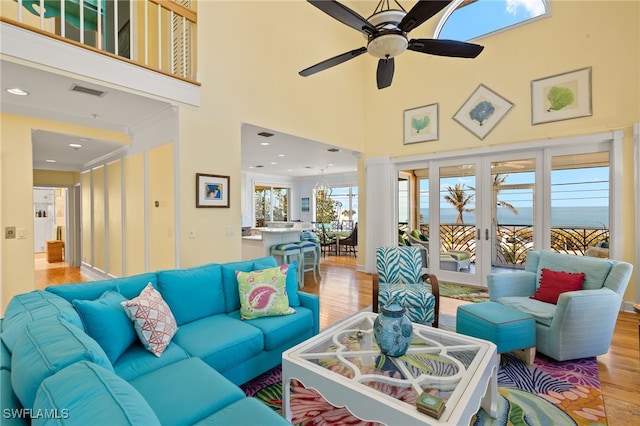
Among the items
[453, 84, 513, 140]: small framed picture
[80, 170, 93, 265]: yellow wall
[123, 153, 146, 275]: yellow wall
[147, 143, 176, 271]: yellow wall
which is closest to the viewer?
[147, 143, 176, 271]: yellow wall

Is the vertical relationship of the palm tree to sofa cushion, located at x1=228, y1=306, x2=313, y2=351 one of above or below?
above

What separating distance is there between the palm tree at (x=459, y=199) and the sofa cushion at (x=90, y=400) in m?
5.32

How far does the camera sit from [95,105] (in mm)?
3479

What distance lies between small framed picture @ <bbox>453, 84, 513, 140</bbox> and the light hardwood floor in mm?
2859

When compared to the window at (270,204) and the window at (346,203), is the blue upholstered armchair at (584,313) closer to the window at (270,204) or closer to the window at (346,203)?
the window at (346,203)

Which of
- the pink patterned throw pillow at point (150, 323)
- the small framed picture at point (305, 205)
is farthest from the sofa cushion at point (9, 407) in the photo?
the small framed picture at point (305, 205)

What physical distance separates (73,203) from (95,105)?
549 centimetres

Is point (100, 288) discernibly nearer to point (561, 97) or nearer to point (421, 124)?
point (421, 124)

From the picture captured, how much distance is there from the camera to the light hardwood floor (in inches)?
80.4

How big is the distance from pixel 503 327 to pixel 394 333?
1.18m

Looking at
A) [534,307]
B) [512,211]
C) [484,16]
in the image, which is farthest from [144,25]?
[512,211]

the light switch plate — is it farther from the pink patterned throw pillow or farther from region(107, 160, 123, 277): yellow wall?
the pink patterned throw pillow

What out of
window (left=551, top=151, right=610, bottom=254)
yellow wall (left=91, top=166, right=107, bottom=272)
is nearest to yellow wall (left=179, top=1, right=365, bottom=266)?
yellow wall (left=91, top=166, right=107, bottom=272)

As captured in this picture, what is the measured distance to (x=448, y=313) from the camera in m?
3.81
